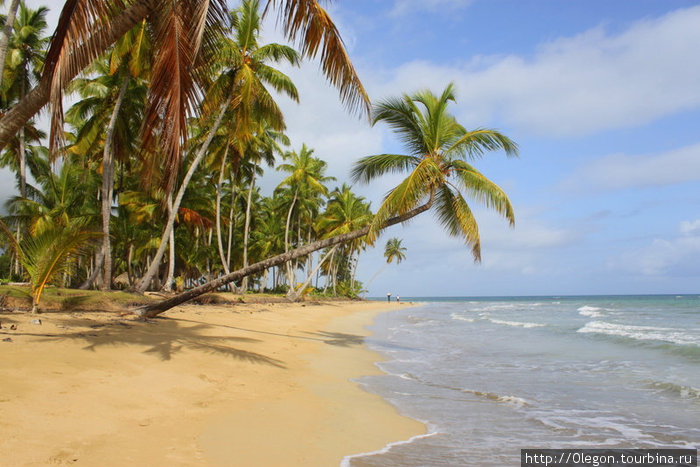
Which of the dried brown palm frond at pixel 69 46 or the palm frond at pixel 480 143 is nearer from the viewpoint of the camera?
the dried brown palm frond at pixel 69 46

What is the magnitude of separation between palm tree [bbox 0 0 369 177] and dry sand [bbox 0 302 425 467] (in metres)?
2.35

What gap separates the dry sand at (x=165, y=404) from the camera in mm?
3207

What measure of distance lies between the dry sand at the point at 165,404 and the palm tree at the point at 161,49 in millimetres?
2351

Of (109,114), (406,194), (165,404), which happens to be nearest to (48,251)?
(165,404)

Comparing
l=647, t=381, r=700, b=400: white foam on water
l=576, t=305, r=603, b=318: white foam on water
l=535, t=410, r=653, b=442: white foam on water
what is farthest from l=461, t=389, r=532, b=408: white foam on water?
l=576, t=305, r=603, b=318: white foam on water

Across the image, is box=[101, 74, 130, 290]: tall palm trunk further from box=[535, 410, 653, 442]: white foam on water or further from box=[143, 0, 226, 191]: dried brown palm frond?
box=[535, 410, 653, 442]: white foam on water

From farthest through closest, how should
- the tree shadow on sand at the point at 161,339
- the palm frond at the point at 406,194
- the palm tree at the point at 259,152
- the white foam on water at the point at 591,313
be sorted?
1. the white foam on water at the point at 591,313
2. the palm tree at the point at 259,152
3. the palm frond at the point at 406,194
4. the tree shadow on sand at the point at 161,339

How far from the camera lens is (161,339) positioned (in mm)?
7211

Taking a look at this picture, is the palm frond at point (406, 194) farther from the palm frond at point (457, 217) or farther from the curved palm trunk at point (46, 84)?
the curved palm trunk at point (46, 84)

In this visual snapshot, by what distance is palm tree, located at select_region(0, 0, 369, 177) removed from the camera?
4.52 m

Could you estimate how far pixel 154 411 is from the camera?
13.5ft

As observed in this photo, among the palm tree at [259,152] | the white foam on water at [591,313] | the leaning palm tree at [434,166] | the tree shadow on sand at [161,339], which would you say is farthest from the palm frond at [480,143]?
the white foam on water at [591,313]

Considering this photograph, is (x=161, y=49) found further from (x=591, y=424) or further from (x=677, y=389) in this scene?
(x=677, y=389)

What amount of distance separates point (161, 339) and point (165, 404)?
3.11 metres
